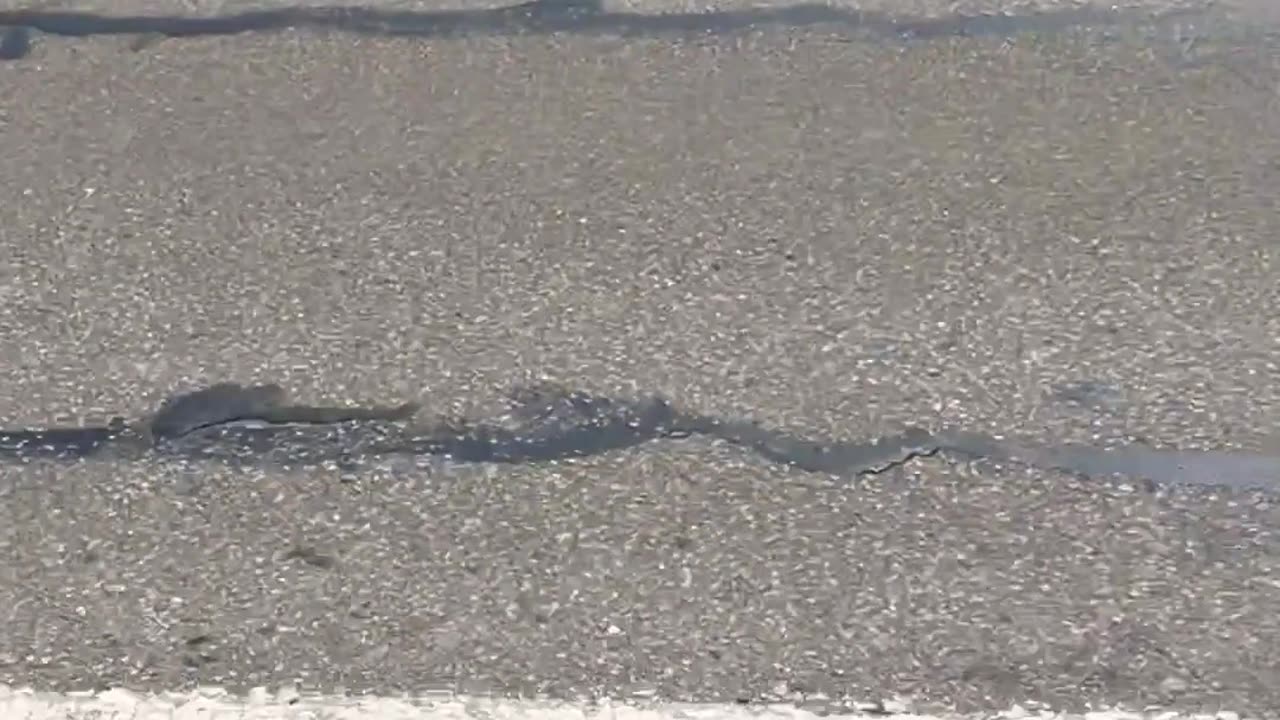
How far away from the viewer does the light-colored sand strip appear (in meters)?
2.74

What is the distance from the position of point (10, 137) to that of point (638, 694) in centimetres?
232

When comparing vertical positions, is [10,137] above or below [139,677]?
above

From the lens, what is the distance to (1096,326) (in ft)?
11.6

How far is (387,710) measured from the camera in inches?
109

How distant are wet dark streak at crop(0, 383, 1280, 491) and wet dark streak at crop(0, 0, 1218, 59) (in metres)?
1.62

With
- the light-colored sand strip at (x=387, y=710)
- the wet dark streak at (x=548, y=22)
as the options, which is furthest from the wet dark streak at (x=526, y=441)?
the wet dark streak at (x=548, y=22)

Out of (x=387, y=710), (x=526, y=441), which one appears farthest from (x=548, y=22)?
(x=387, y=710)

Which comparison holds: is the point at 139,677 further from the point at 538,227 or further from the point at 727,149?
the point at 727,149

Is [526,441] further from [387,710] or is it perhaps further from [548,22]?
[548,22]

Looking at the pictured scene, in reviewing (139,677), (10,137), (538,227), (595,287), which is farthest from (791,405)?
(10,137)

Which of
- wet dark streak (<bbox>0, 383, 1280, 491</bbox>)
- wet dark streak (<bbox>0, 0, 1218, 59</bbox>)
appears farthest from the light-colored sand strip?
wet dark streak (<bbox>0, 0, 1218, 59</bbox>)

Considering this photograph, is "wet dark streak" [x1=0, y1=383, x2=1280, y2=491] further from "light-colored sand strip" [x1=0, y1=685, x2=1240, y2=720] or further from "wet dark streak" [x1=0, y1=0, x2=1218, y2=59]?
"wet dark streak" [x1=0, y1=0, x2=1218, y2=59]

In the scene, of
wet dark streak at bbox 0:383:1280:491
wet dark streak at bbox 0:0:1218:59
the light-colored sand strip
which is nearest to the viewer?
the light-colored sand strip

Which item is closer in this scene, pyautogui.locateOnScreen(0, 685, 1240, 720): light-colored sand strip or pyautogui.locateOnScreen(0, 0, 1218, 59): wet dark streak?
pyautogui.locateOnScreen(0, 685, 1240, 720): light-colored sand strip
